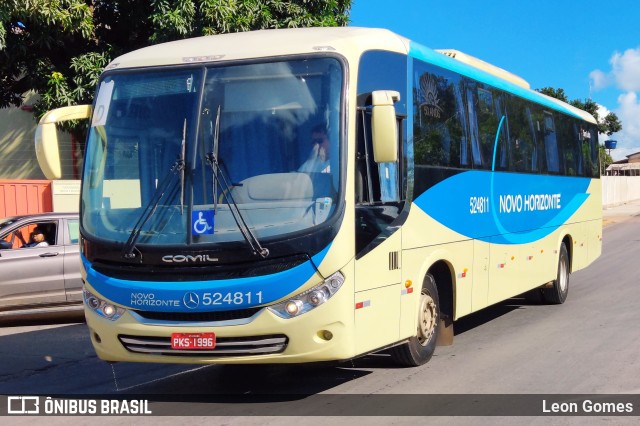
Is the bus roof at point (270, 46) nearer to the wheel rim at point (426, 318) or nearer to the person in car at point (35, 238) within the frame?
the wheel rim at point (426, 318)

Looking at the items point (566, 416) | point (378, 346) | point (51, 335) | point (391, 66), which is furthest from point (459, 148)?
point (51, 335)

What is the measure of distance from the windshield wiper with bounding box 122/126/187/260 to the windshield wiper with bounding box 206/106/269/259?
25 centimetres

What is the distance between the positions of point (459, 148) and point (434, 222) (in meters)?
1.40

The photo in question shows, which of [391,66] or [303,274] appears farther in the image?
[391,66]

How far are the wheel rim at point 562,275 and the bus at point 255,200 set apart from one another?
6079mm

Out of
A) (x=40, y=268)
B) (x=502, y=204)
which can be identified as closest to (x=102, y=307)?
(x=40, y=268)

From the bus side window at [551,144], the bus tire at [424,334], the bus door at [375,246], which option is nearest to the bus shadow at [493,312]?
the bus side window at [551,144]

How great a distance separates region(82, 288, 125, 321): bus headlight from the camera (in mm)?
7305

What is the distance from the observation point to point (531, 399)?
7.35 meters

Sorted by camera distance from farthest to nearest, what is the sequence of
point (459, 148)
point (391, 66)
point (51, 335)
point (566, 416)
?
point (51, 335) → point (459, 148) → point (391, 66) → point (566, 416)

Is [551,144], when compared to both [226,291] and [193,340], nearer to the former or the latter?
[226,291]

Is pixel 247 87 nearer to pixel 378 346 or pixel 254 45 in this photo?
pixel 254 45

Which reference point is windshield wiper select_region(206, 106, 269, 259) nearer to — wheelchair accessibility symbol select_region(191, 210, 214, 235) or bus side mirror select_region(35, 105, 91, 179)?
wheelchair accessibility symbol select_region(191, 210, 214, 235)

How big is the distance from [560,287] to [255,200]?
8.40 meters
